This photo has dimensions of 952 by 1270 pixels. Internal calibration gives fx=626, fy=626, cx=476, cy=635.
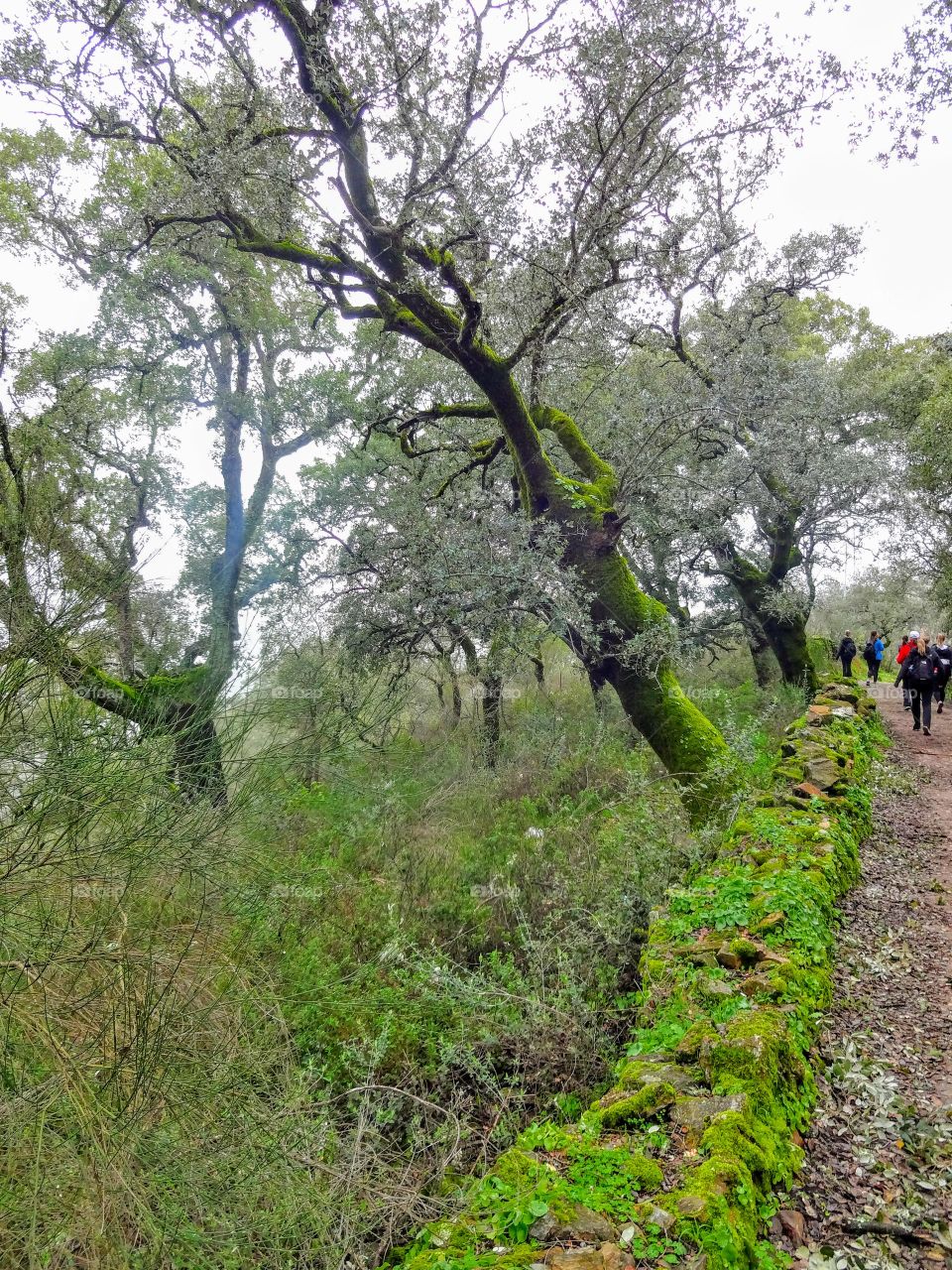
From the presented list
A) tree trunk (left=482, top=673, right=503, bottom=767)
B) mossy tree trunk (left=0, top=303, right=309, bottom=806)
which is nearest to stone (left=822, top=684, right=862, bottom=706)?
tree trunk (left=482, top=673, right=503, bottom=767)

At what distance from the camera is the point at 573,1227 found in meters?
2.10

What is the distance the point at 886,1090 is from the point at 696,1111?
95 cm

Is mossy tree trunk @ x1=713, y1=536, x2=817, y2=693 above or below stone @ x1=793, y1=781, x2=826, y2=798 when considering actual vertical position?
above

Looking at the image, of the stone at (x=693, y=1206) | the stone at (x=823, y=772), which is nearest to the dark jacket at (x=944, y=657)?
the stone at (x=823, y=772)

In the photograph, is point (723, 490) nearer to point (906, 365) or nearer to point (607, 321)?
point (607, 321)

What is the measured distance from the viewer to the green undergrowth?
2080mm

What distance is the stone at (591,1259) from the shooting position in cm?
193

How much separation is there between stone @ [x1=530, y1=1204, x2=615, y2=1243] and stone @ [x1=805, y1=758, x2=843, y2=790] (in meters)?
4.63

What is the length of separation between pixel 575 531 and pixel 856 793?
3.86m

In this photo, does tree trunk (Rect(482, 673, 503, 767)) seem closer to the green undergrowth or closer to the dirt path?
the green undergrowth

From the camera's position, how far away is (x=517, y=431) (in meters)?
7.24

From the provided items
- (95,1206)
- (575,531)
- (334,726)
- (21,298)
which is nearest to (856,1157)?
(95,1206)

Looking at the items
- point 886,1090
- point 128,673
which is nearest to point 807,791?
point 886,1090

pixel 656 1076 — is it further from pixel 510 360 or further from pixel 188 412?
pixel 188 412
